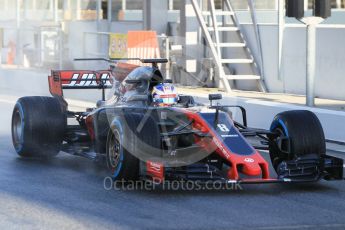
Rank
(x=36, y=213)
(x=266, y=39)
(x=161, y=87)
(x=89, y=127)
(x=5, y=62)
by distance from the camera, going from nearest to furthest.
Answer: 1. (x=36, y=213)
2. (x=161, y=87)
3. (x=89, y=127)
4. (x=266, y=39)
5. (x=5, y=62)

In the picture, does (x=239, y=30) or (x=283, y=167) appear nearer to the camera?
(x=283, y=167)

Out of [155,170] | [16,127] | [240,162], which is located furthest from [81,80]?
[240,162]

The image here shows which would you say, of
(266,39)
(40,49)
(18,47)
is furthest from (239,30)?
(18,47)

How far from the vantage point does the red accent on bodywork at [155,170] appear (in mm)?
8789

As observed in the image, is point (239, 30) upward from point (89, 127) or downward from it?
upward

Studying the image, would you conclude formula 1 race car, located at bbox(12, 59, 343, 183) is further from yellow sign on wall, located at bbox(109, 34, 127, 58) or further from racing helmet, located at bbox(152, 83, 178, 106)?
yellow sign on wall, located at bbox(109, 34, 127, 58)

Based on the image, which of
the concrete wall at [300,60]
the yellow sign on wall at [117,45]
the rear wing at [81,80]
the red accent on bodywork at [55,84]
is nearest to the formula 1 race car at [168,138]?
the red accent on bodywork at [55,84]

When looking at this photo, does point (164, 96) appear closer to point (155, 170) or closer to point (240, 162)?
point (155, 170)

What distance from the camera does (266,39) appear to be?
762 inches

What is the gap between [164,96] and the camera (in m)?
10.0

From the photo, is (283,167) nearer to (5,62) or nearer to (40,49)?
(40,49)

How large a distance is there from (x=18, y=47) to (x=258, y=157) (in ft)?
64.5

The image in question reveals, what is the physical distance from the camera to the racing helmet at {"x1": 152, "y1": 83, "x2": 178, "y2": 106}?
10.0 metres

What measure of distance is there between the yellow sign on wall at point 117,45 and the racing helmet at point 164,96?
11575mm
